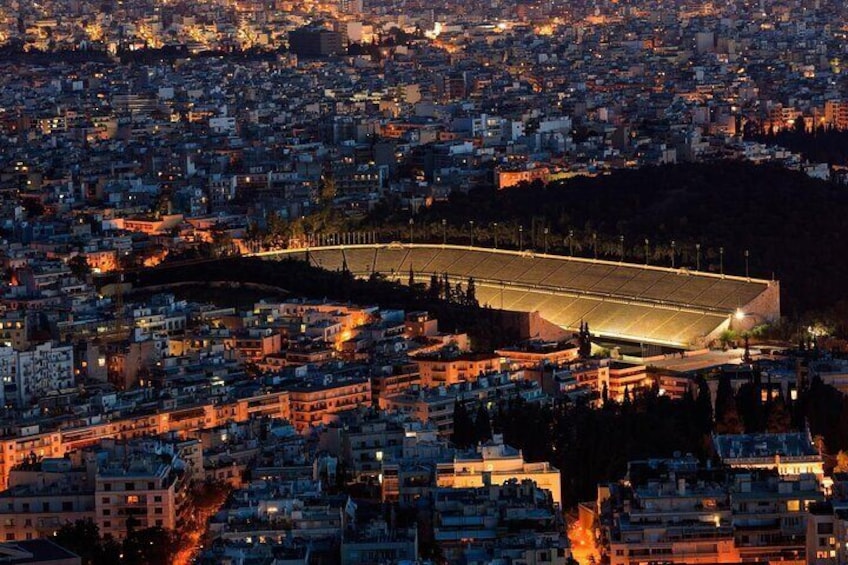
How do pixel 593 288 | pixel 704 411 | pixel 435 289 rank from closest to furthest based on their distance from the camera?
pixel 704 411, pixel 435 289, pixel 593 288

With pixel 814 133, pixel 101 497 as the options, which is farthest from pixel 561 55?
pixel 101 497

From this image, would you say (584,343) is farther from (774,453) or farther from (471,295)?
(774,453)

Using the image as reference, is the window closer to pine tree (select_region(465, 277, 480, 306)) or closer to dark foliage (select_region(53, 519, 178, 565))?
dark foliage (select_region(53, 519, 178, 565))

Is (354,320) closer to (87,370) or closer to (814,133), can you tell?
(87,370)

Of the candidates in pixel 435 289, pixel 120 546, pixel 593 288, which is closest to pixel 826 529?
pixel 120 546

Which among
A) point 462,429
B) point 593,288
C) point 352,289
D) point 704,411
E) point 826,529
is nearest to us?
point 826,529

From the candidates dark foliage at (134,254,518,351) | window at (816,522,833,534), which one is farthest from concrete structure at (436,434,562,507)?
dark foliage at (134,254,518,351)

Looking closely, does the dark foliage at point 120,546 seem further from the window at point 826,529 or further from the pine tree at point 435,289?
the pine tree at point 435,289

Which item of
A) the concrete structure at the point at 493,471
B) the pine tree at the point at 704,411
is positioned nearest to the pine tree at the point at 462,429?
the concrete structure at the point at 493,471

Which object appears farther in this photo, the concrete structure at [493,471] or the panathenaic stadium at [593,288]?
the panathenaic stadium at [593,288]
